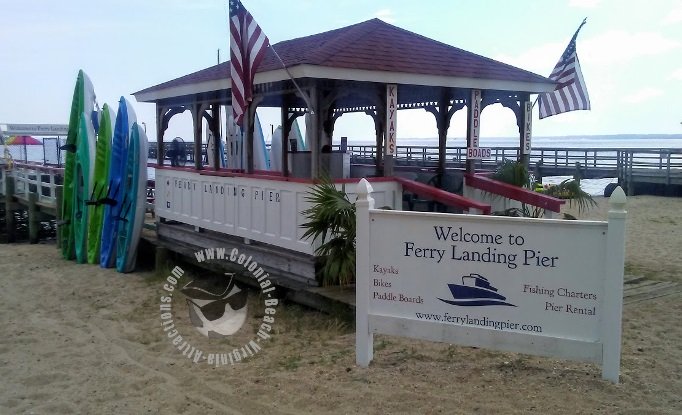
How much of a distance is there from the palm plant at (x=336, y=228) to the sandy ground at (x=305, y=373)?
55 cm

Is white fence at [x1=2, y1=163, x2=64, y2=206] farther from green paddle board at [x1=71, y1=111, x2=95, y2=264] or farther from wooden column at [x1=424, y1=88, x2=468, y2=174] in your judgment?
wooden column at [x1=424, y1=88, x2=468, y2=174]

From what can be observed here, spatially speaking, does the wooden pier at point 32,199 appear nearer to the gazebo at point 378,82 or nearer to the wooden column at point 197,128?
the wooden column at point 197,128

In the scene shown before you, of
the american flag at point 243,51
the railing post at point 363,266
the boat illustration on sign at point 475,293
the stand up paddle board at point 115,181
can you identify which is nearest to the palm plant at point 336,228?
the railing post at point 363,266

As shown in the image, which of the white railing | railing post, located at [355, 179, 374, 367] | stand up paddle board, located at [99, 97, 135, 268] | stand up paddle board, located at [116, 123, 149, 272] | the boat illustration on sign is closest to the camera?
the boat illustration on sign

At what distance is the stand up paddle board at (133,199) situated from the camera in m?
12.0

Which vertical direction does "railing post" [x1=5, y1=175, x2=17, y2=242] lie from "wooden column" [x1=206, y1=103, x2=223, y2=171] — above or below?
below

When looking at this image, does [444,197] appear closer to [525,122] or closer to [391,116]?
[391,116]

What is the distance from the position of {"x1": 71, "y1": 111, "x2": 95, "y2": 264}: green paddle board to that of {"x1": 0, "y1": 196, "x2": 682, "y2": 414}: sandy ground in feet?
15.7

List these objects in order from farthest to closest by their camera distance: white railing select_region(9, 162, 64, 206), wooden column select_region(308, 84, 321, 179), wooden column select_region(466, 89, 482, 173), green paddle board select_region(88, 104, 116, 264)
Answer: white railing select_region(9, 162, 64, 206) → green paddle board select_region(88, 104, 116, 264) → wooden column select_region(466, 89, 482, 173) → wooden column select_region(308, 84, 321, 179)

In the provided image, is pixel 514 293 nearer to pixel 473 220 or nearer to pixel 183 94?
pixel 473 220

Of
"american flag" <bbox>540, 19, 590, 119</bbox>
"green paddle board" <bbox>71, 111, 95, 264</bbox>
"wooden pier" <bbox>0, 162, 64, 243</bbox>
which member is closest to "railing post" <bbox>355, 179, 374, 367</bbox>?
"american flag" <bbox>540, 19, 590, 119</bbox>

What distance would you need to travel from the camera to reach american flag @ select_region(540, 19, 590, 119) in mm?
10773

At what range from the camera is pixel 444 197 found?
8.08 meters

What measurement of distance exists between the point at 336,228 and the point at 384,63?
2.39 m
